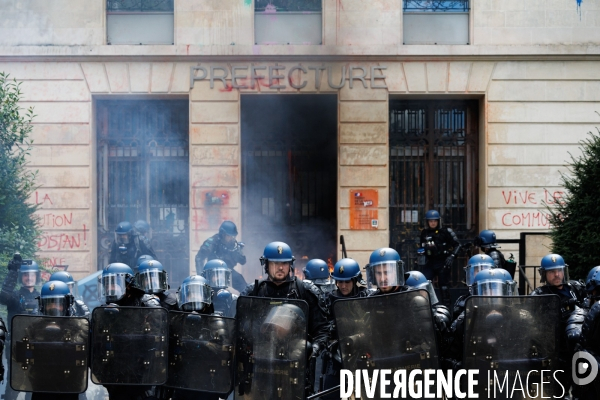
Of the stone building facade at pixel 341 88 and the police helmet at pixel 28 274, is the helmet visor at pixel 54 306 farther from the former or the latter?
the stone building facade at pixel 341 88

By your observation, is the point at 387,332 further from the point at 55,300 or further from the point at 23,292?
the point at 23,292

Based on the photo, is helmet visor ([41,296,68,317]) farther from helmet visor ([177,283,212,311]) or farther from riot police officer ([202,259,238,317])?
riot police officer ([202,259,238,317])

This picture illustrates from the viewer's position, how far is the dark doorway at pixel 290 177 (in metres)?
15.7

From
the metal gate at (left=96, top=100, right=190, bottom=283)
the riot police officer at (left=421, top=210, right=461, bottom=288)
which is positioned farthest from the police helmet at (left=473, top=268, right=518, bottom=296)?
the metal gate at (left=96, top=100, right=190, bottom=283)

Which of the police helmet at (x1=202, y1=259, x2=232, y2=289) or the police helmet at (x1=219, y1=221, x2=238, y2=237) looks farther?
the police helmet at (x1=219, y1=221, x2=238, y2=237)

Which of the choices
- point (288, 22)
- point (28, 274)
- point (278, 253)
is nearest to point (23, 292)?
point (28, 274)

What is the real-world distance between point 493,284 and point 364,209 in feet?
27.8

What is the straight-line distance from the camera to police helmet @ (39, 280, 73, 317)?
7.20 meters

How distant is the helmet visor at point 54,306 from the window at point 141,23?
8.63 m

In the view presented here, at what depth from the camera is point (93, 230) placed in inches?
589

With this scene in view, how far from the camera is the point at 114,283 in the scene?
23.4ft

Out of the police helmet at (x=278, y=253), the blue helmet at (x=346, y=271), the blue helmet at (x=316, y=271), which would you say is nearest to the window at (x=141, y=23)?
the blue helmet at (x=316, y=271)

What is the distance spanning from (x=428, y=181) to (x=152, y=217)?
5110 mm

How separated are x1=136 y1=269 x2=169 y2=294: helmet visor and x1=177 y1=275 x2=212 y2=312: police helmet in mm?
912
